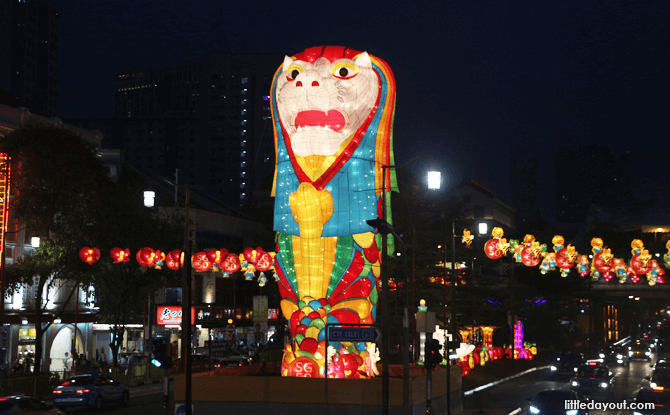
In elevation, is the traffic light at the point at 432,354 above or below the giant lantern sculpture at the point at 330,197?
below

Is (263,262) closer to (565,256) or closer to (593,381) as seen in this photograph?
(565,256)

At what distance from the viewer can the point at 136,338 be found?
7262 cm

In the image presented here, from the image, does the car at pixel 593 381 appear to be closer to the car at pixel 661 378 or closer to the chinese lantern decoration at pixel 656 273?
the car at pixel 661 378

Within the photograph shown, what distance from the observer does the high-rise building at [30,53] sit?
17912 centimetres

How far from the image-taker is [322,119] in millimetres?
25406

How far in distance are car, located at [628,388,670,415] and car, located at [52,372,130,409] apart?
21.6 m

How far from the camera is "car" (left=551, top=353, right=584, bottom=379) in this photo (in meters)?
50.4

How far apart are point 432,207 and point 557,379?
17.0m

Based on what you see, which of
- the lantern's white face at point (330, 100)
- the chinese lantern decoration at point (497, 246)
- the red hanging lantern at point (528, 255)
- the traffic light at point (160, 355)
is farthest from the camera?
the chinese lantern decoration at point (497, 246)

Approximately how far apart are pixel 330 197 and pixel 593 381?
20.8 metres

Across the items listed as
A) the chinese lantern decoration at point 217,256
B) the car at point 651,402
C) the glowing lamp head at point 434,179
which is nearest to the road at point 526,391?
the car at point 651,402

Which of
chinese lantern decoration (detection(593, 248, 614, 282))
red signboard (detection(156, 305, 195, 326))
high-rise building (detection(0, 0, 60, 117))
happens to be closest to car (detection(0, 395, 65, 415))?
chinese lantern decoration (detection(593, 248, 614, 282))

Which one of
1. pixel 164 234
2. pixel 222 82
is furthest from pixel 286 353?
pixel 222 82

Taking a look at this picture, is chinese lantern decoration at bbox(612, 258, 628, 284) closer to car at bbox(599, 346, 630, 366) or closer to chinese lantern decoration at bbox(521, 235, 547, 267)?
chinese lantern decoration at bbox(521, 235, 547, 267)
